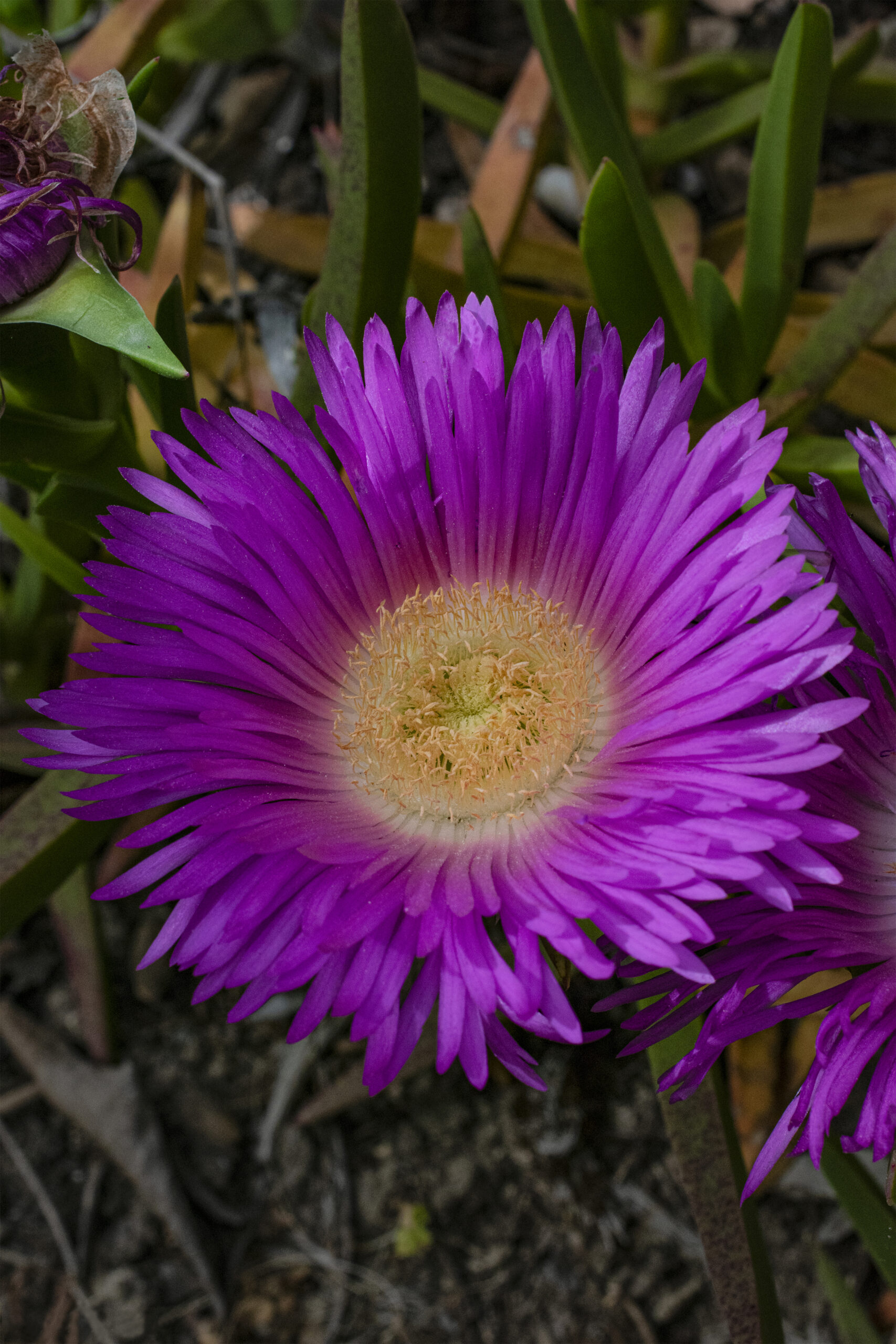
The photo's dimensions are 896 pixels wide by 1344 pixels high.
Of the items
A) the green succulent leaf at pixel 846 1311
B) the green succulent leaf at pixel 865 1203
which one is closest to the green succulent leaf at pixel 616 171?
the green succulent leaf at pixel 865 1203

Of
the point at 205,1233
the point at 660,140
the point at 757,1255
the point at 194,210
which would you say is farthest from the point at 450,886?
the point at 660,140

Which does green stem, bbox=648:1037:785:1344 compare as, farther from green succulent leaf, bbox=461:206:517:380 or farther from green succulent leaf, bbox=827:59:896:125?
green succulent leaf, bbox=827:59:896:125

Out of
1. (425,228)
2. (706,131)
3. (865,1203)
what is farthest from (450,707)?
(706,131)

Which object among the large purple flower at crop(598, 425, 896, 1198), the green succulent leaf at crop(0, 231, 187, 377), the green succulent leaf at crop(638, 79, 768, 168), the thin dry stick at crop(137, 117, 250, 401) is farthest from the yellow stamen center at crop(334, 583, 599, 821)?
the green succulent leaf at crop(638, 79, 768, 168)

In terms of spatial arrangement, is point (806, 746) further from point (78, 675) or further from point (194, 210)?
point (194, 210)

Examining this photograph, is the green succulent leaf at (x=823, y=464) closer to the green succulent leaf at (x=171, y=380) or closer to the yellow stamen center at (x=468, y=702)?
the yellow stamen center at (x=468, y=702)

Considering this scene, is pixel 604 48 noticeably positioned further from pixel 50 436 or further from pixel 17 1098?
pixel 17 1098
